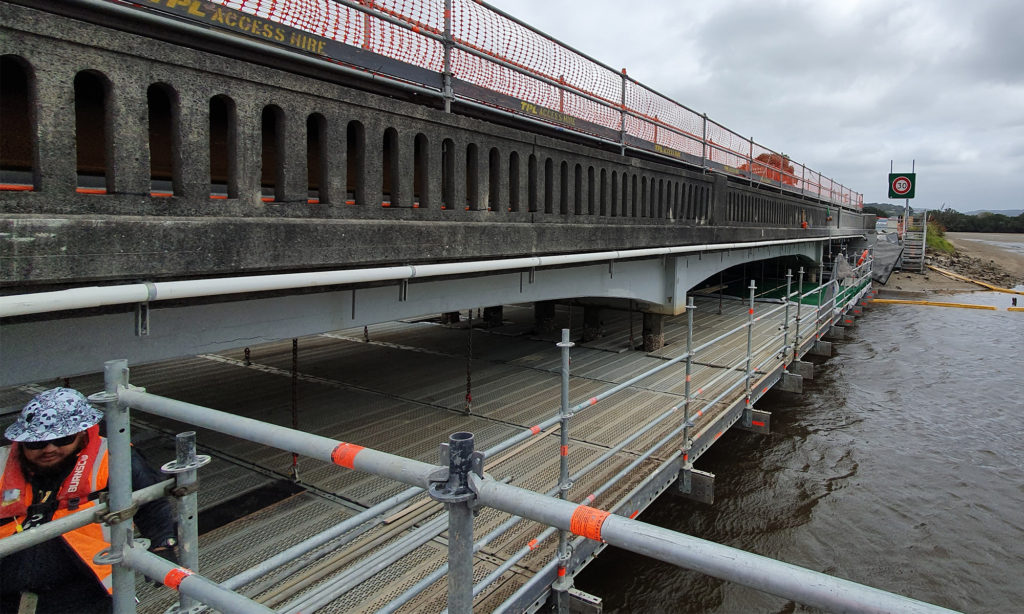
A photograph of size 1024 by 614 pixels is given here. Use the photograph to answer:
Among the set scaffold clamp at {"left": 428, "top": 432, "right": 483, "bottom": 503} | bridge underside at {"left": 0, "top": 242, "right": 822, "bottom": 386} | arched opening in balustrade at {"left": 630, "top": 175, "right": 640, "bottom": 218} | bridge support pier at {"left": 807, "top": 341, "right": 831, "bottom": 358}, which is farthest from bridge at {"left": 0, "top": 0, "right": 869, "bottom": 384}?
bridge support pier at {"left": 807, "top": 341, "right": 831, "bottom": 358}

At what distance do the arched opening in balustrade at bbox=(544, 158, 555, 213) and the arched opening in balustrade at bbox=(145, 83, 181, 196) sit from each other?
4.04 meters

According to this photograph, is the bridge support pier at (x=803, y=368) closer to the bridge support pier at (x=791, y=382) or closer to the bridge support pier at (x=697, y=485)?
the bridge support pier at (x=791, y=382)

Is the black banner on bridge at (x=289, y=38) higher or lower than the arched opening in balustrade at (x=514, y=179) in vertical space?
higher

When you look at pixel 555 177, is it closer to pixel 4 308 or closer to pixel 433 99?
pixel 433 99

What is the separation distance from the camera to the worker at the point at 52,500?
2498mm

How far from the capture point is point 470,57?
21.0ft

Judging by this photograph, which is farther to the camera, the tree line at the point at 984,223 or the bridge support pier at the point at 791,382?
the tree line at the point at 984,223

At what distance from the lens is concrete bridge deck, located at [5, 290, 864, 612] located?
4.47 metres

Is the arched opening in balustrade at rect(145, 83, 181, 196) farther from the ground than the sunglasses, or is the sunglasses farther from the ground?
the arched opening in balustrade at rect(145, 83, 181, 196)

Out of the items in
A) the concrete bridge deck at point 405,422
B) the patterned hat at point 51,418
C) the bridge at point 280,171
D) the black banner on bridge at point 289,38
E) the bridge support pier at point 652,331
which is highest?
the black banner on bridge at point 289,38

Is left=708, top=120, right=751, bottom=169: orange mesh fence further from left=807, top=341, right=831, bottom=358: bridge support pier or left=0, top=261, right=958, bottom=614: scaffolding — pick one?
left=0, top=261, right=958, bottom=614: scaffolding

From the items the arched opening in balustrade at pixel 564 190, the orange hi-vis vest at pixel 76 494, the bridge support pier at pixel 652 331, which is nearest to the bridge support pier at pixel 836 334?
Result: the bridge support pier at pixel 652 331

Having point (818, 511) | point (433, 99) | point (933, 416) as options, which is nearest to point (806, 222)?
point (933, 416)

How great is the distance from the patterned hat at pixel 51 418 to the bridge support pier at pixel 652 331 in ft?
34.2
